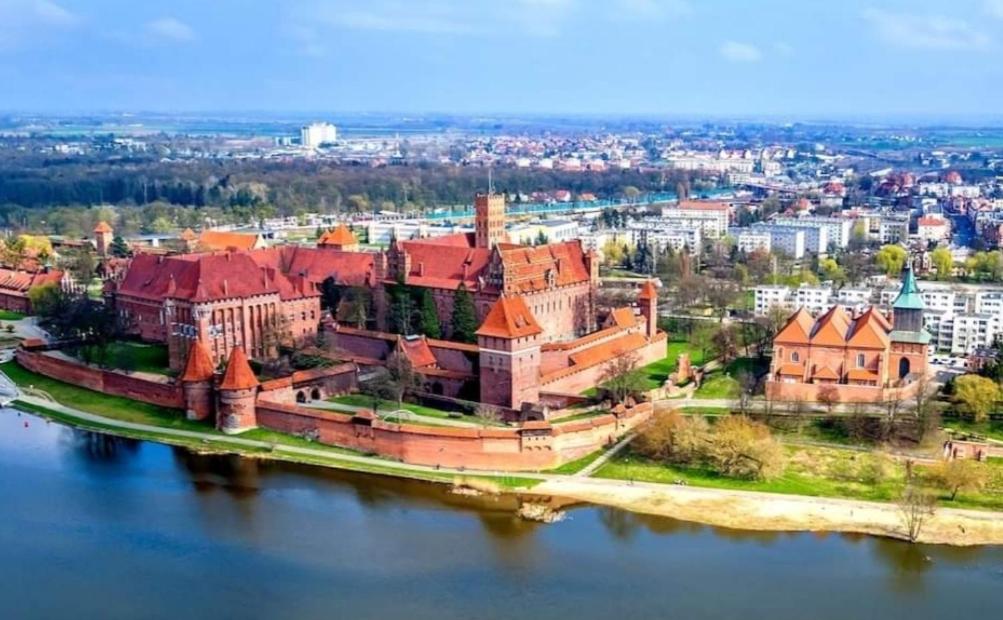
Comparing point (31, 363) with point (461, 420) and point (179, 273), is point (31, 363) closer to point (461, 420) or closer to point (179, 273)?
point (179, 273)

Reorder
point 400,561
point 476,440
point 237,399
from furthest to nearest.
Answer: point 237,399 → point 476,440 → point 400,561

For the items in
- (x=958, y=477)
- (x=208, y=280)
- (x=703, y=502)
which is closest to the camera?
(x=958, y=477)

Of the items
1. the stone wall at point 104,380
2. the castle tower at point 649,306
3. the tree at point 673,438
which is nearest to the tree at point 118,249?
the stone wall at point 104,380

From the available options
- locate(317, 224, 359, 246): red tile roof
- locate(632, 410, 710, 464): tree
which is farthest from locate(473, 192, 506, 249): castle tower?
locate(632, 410, 710, 464): tree

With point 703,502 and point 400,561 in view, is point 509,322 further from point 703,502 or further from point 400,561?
point 400,561

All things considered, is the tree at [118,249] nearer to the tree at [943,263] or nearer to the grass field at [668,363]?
the grass field at [668,363]

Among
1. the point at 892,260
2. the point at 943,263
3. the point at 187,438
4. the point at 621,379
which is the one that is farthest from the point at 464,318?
the point at 943,263

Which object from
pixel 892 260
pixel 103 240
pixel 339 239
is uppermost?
pixel 339 239

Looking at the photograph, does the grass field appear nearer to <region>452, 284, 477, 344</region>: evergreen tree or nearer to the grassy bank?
<region>452, 284, 477, 344</region>: evergreen tree
